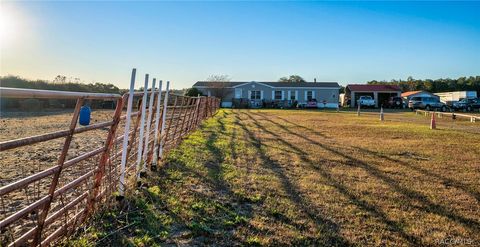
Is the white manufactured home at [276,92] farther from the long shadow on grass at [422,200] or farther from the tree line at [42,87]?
the long shadow on grass at [422,200]

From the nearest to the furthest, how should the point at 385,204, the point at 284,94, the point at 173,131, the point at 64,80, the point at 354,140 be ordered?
the point at 385,204 < the point at 173,131 < the point at 354,140 < the point at 64,80 < the point at 284,94

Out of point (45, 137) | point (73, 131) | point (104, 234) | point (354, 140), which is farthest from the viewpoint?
point (354, 140)

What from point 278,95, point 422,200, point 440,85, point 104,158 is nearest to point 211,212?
point 104,158

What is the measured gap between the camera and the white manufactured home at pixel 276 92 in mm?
47531

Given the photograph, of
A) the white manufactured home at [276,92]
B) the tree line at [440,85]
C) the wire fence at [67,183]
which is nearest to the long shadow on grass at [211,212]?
the wire fence at [67,183]

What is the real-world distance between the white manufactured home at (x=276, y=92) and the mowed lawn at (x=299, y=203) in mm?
40474

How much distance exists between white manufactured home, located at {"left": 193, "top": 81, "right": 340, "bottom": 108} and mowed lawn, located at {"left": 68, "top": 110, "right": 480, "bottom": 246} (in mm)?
40474

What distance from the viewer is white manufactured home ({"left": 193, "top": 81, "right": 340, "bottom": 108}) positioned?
47531 mm

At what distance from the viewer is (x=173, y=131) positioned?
8.12m

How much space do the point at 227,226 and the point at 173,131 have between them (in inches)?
200

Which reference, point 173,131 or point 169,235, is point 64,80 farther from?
point 169,235

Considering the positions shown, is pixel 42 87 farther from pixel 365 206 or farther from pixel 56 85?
pixel 365 206

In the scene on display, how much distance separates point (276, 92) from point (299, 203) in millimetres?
45027

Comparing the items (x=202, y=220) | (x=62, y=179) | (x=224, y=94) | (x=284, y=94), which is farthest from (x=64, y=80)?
(x=202, y=220)
